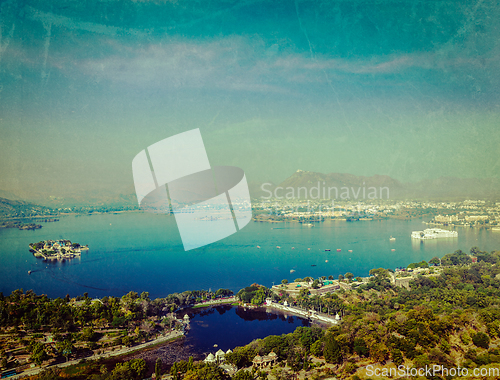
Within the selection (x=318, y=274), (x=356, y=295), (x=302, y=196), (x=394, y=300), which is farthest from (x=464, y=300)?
(x=302, y=196)

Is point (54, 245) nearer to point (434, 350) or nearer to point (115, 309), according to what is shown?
point (115, 309)

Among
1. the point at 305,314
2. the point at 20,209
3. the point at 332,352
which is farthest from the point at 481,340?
the point at 20,209

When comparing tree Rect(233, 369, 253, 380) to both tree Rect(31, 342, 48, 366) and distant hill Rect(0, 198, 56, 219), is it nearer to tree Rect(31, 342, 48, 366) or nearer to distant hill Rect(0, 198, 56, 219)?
tree Rect(31, 342, 48, 366)

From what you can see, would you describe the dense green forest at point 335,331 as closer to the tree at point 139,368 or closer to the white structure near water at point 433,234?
the tree at point 139,368

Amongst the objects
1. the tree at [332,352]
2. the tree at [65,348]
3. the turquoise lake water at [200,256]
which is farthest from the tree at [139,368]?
the turquoise lake water at [200,256]

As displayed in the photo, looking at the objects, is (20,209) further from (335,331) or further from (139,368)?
(335,331)

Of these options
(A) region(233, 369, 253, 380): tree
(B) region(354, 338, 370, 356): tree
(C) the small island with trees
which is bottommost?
(A) region(233, 369, 253, 380): tree

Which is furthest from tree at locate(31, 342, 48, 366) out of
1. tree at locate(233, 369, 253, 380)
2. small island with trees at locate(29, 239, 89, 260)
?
small island with trees at locate(29, 239, 89, 260)
